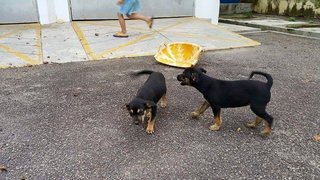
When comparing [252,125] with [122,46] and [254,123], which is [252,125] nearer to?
[254,123]

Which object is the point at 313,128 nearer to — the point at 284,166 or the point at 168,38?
the point at 284,166

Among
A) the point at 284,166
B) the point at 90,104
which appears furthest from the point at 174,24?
the point at 284,166

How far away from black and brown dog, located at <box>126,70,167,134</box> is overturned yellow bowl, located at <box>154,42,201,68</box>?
2199 millimetres

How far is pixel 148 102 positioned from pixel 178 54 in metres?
3.50

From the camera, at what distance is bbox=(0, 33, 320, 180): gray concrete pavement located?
314 cm

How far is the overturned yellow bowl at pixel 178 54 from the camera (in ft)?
21.7

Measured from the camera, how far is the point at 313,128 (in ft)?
12.9

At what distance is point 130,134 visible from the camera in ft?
12.5

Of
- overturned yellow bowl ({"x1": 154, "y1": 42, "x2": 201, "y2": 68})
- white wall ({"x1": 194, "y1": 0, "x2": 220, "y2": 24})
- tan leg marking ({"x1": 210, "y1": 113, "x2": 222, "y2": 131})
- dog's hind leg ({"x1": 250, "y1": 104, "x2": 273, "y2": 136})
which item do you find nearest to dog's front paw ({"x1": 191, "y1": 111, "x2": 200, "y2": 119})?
tan leg marking ({"x1": 210, "y1": 113, "x2": 222, "y2": 131})

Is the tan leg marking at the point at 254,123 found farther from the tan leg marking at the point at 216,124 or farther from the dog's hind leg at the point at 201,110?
the dog's hind leg at the point at 201,110

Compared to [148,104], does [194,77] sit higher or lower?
higher

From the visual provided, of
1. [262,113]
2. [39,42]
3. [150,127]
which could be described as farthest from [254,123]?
[39,42]

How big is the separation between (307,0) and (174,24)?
7630mm

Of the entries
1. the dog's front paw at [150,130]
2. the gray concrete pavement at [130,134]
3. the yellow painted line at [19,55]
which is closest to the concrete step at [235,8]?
the gray concrete pavement at [130,134]
